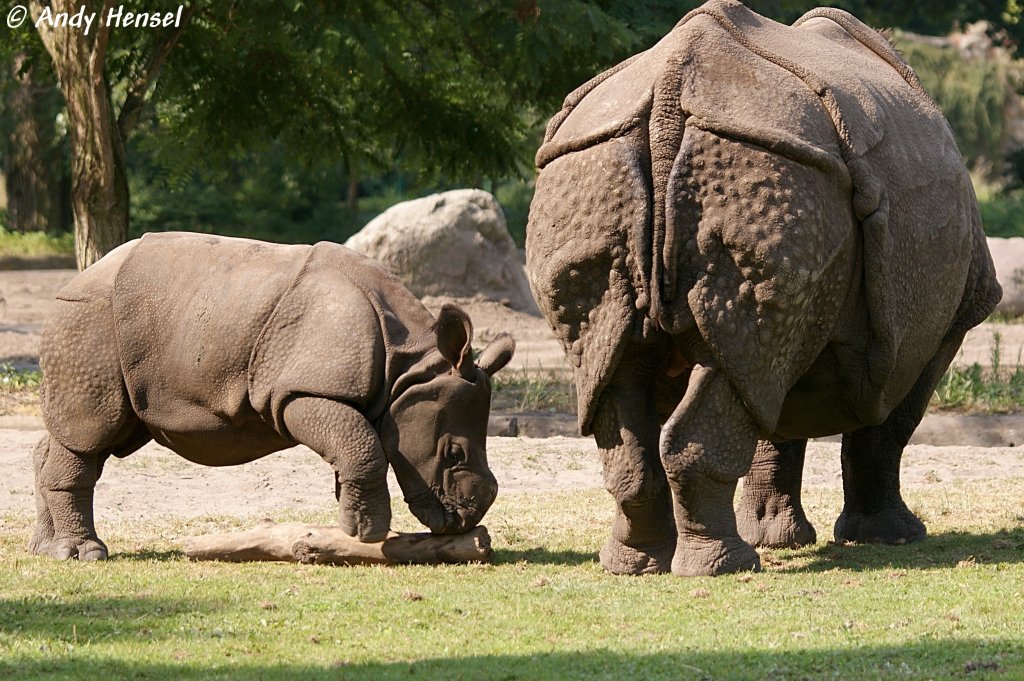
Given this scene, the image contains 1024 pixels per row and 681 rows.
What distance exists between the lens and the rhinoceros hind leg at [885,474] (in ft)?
24.8

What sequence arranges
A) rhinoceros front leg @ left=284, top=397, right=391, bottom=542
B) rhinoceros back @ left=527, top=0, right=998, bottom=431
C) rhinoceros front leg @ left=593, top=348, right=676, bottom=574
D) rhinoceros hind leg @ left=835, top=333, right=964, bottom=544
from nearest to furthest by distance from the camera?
1. rhinoceros back @ left=527, top=0, right=998, bottom=431
2. rhinoceros front leg @ left=593, top=348, right=676, bottom=574
3. rhinoceros front leg @ left=284, top=397, right=391, bottom=542
4. rhinoceros hind leg @ left=835, top=333, right=964, bottom=544

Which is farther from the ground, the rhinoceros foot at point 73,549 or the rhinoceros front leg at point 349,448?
the rhinoceros front leg at point 349,448

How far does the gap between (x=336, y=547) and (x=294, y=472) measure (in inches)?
138

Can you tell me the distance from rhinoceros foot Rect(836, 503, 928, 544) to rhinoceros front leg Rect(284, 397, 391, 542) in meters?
2.47

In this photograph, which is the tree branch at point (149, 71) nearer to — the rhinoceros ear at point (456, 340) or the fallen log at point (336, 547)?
the rhinoceros ear at point (456, 340)

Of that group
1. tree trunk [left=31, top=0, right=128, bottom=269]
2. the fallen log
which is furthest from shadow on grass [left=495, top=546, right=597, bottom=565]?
tree trunk [left=31, top=0, right=128, bottom=269]

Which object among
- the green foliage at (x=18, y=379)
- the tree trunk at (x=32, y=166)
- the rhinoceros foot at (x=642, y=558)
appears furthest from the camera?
the tree trunk at (x=32, y=166)

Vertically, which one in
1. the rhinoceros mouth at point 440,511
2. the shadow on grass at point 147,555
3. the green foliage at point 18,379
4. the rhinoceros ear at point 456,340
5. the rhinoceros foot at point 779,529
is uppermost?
the rhinoceros ear at point 456,340

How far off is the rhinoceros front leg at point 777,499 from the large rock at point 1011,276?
40.9ft

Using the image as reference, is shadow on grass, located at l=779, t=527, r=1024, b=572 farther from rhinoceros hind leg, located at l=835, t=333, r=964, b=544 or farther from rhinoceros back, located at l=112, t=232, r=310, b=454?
rhinoceros back, located at l=112, t=232, r=310, b=454

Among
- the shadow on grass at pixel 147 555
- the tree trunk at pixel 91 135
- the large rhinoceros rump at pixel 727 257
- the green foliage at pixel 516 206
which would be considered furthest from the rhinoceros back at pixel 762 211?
the green foliage at pixel 516 206

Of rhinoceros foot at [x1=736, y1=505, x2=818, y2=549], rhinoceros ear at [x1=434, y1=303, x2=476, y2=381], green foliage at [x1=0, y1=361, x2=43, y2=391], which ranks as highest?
rhinoceros ear at [x1=434, y1=303, x2=476, y2=381]

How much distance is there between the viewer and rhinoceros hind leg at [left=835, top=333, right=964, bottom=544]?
755cm

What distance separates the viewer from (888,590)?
6.09 metres
